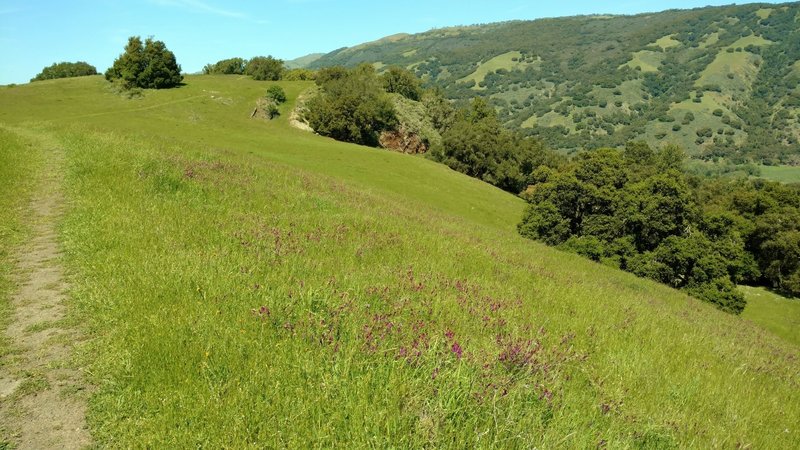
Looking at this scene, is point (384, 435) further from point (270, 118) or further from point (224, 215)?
point (270, 118)

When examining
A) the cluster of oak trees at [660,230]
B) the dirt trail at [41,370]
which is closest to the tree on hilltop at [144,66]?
the cluster of oak trees at [660,230]

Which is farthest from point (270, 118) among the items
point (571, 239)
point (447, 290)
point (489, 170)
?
point (447, 290)

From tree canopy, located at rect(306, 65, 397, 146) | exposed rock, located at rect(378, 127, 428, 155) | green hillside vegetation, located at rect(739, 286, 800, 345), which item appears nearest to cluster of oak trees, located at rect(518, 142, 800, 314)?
green hillside vegetation, located at rect(739, 286, 800, 345)

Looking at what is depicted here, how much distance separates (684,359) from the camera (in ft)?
25.6

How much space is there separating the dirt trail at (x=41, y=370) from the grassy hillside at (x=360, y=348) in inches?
9.6

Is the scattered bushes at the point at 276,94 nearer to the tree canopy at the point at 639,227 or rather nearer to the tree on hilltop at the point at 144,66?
the tree on hilltop at the point at 144,66

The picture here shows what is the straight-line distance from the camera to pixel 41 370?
17.3ft

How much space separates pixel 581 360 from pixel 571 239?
51904 millimetres

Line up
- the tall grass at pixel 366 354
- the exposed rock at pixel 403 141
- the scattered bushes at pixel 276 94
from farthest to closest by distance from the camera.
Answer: the exposed rock at pixel 403 141 → the scattered bushes at pixel 276 94 → the tall grass at pixel 366 354

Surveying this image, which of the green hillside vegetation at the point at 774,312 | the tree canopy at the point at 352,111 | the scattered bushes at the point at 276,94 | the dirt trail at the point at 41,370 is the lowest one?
the green hillside vegetation at the point at 774,312

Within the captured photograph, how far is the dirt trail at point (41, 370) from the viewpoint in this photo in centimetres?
428

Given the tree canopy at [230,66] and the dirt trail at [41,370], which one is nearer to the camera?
the dirt trail at [41,370]

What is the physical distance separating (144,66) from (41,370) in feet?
317

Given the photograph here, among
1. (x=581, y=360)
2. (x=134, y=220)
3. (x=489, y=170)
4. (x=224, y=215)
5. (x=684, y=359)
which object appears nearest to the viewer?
(x=581, y=360)
